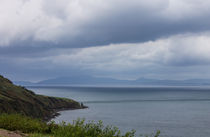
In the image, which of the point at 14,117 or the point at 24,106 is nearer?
the point at 14,117

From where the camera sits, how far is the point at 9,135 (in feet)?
42.3

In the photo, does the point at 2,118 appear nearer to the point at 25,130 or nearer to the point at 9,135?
the point at 25,130

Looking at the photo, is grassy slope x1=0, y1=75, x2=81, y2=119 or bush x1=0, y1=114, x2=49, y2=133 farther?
grassy slope x1=0, y1=75, x2=81, y2=119

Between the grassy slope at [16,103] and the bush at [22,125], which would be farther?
the grassy slope at [16,103]

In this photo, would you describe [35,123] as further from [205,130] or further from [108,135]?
[205,130]

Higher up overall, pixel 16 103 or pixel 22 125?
pixel 22 125

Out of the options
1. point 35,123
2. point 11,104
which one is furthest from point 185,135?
point 35,123

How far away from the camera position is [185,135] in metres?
62.4

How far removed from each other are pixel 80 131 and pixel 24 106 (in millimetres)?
69907

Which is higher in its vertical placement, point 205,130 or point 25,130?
point 25,130

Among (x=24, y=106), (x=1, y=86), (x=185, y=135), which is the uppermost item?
(x=1, y=86)

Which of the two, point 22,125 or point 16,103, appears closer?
point 22,125

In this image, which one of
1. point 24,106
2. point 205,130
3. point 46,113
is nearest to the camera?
point 205,130

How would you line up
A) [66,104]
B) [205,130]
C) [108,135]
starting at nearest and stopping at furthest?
1. [108,135]
2. [205,130]
3. [66,104]
